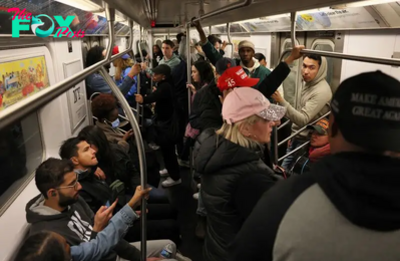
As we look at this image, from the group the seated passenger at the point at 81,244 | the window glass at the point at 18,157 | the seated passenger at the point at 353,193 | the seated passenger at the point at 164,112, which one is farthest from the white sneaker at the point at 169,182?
the seated passenger at the point at 353,193

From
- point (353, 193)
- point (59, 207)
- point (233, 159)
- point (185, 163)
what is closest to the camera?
point (353, 193)

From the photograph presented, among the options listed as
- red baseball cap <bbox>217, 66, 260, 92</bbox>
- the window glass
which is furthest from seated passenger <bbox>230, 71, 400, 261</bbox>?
the window glass

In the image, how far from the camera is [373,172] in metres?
0.70

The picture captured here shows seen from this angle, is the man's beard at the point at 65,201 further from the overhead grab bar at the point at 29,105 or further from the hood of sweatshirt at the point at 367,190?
the hood of sweatshirt at the point at 367,190

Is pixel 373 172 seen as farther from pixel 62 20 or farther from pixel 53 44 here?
pixel 53 44

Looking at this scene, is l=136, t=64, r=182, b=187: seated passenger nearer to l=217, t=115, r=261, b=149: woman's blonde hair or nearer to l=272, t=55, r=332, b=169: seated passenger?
l=272, t=55, r=332, b=169: seated passenger

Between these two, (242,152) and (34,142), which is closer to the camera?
(242,152)

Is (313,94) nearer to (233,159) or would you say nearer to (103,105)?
(233,159)

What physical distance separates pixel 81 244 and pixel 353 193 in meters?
1.31

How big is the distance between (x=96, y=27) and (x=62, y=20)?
48.8 inches

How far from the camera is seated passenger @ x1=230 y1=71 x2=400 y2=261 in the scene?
694 mm

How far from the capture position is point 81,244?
60.7 inches

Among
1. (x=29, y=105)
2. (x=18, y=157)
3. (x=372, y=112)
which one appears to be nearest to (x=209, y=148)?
(x=372, y=112)

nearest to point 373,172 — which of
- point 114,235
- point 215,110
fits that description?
point 114,235
